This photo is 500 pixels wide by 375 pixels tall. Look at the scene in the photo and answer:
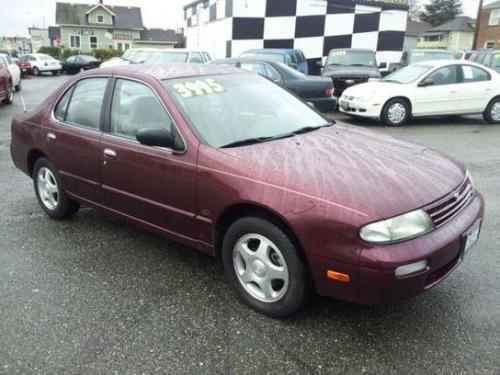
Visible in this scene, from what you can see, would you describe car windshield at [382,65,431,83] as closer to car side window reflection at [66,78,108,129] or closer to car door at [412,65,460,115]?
car door at [412,65,460,115]

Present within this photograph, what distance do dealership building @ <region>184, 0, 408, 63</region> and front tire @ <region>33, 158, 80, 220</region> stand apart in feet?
40.2

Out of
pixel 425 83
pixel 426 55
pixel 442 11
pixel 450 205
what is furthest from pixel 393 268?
pixel 442 11

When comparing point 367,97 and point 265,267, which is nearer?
point 265,267

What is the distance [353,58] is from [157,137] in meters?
11.3

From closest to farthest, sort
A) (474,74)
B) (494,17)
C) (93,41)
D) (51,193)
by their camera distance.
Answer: (51,193) < (474,74) < (494,17) < (93,41)

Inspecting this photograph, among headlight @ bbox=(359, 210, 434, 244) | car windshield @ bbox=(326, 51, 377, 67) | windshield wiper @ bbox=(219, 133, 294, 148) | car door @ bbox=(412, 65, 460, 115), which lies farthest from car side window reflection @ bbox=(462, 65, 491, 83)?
headlight @ bbox=(359, 210, 434, 244)

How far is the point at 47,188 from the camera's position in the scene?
4.21m

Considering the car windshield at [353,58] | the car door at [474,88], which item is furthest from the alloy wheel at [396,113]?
the car windshield at [353,58]

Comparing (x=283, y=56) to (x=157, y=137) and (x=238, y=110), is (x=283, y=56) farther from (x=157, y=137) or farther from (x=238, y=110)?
(x=157, y=137)

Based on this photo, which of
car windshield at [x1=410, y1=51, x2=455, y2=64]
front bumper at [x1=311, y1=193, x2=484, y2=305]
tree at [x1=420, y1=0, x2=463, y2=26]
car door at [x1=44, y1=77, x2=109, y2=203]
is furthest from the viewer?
tree at [x1=420, y1=0, x2=463, y2=26]

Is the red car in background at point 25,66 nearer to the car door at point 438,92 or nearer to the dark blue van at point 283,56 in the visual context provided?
the dark blue van at point 283,56

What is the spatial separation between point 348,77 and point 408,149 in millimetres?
9016

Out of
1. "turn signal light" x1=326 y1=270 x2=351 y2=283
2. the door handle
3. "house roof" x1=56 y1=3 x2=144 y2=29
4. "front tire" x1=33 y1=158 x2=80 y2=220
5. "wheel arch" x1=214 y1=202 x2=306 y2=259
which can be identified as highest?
"house roof" x1=56 y1=3 x2=144 y2=29

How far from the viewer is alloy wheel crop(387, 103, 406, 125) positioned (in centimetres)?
932
